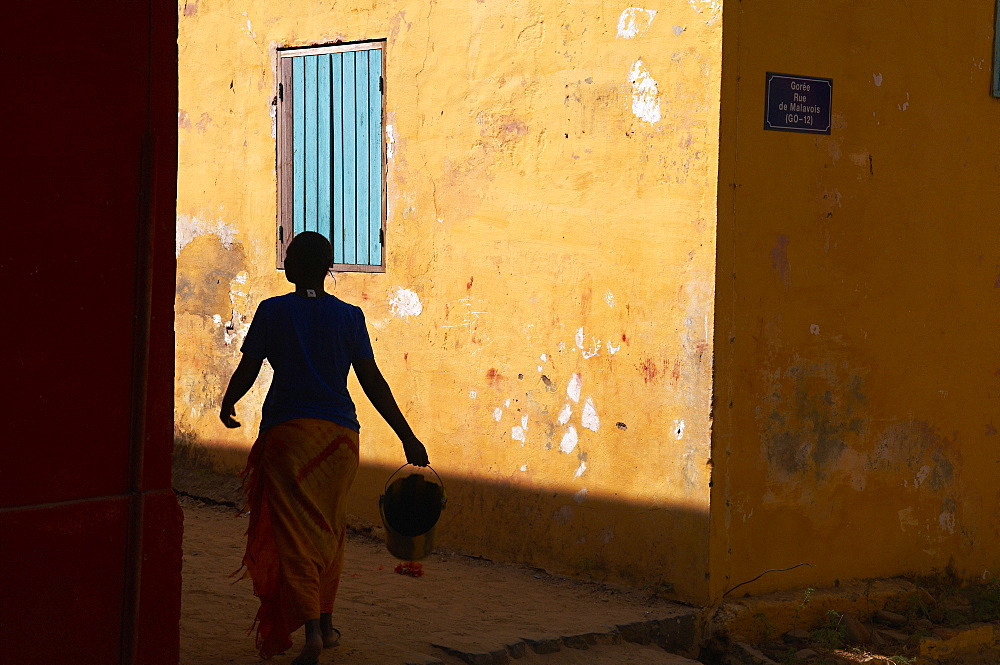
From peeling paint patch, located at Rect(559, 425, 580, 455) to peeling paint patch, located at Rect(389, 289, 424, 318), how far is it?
117 cm

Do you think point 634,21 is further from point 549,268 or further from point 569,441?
point 569,441

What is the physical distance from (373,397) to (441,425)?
198 centimetres

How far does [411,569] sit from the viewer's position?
6.56 m

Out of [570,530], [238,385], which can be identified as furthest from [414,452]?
[570,530]

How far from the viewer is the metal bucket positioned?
5.25 meters

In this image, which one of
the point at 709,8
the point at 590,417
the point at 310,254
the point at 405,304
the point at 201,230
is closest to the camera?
the point at 310,254

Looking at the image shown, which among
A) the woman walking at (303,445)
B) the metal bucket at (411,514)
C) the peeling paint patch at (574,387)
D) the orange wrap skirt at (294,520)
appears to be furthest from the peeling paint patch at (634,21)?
the orange wrap skirt at (294,520)

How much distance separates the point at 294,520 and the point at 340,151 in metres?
3.17

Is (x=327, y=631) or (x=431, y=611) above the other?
(x=327, y=631)

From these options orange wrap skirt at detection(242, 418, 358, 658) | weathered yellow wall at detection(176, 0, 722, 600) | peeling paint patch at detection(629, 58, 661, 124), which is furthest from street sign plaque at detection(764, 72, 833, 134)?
orange wrap skirt at detection(242, 418, 358, 658)

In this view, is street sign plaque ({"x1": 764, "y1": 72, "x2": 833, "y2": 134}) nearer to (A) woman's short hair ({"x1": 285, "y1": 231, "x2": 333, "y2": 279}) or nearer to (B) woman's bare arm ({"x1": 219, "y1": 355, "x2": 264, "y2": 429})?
(A) woman's short hair ({"x1": 285, "y1": 231, "x2": 333, "y2": 279})

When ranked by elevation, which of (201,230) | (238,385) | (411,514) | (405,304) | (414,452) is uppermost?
(201,230)

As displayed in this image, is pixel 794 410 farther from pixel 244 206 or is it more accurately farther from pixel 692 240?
pixel 244 206

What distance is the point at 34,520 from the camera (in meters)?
3.95
